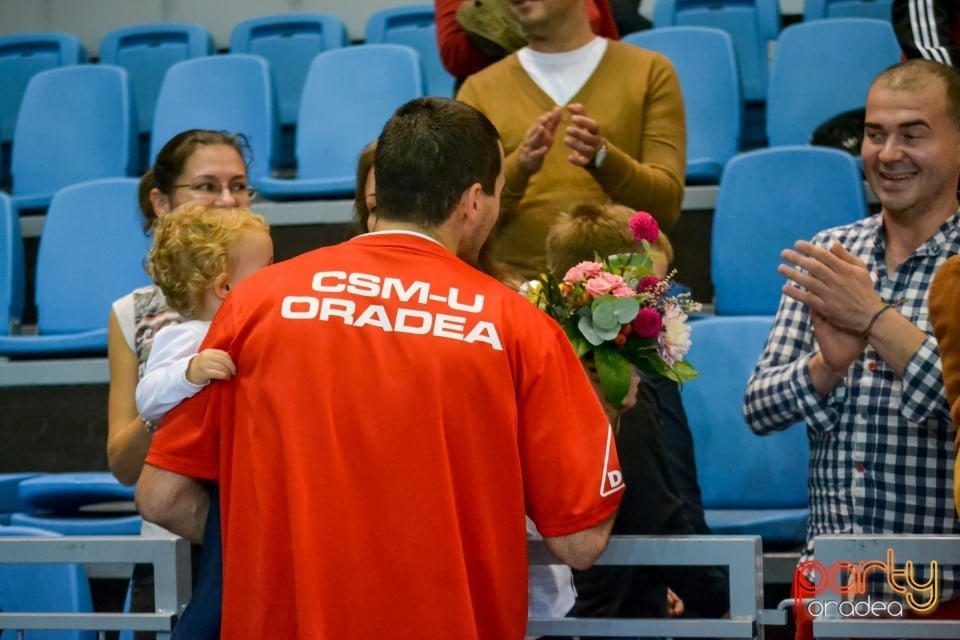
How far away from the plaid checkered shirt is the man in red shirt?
2.35 feet

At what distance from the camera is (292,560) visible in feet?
6.68

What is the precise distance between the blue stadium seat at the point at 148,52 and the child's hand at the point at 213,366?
494cm

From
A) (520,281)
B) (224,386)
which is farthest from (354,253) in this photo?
(520,281)

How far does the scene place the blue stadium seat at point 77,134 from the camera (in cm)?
591

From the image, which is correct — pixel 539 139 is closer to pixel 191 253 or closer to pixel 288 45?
pixel 191 253

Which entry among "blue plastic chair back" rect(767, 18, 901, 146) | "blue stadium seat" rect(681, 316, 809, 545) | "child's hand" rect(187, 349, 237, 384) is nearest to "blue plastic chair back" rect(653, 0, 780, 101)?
"blue plastic chair back" rect(767, 18, 901, 146)

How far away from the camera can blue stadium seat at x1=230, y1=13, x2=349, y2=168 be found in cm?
678

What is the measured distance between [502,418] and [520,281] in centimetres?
94

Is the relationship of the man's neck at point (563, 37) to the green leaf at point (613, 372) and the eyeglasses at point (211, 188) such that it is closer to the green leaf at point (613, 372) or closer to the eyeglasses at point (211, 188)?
the eyeglasses at point (211, 188)

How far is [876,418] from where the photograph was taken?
8.61 ft

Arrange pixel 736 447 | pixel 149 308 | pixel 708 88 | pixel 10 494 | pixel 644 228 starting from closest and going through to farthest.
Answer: pixel 644 228 < pixel 149 308 < pixel 736 447 < pixel 10 494 < pixel 708 88

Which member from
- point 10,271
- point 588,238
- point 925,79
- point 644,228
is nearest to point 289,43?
point 10,271

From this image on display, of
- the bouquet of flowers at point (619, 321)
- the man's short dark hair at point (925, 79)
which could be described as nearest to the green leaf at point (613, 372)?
the bouquet of flowers at point (619, 321)

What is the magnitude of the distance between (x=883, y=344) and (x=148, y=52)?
541 cm
